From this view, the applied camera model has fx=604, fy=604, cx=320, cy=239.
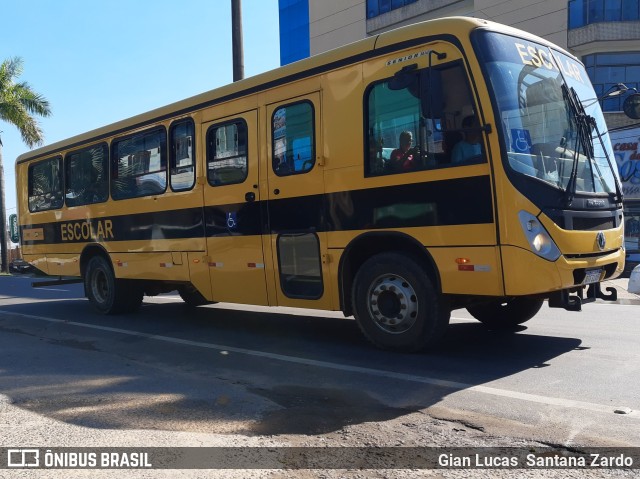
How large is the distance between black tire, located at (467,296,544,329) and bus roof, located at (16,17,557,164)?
311cm

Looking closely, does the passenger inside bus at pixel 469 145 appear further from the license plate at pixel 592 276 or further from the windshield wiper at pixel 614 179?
the windshield wiper at pixel 614 179

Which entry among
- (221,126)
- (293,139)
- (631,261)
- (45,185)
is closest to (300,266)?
(293,139)

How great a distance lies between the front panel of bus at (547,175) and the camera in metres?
5.27

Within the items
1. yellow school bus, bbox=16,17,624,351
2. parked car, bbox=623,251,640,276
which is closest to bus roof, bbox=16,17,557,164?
yellow school bus, bbox=16,17,624,351

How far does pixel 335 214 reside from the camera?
6645 millimetres

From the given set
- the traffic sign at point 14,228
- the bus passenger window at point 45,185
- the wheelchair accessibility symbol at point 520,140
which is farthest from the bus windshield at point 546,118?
the traffic sign at point 14,228

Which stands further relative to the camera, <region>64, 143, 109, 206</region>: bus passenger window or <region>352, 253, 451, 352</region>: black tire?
<region>64, 143, 109, 206</region>: bus passenger window

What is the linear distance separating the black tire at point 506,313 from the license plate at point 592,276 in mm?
1481

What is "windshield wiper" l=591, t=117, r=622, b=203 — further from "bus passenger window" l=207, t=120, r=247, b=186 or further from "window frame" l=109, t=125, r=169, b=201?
"window frame" l=109, t=125, r=169, b=201

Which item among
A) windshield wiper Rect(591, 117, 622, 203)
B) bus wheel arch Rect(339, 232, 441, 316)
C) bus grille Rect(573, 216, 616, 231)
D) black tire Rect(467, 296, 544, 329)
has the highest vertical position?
windshield wiper Rect(591, 117, 622, 203)

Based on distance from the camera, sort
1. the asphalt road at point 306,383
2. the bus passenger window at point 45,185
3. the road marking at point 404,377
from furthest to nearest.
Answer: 1. the bus passenger window at point 45,185
2. the road marking at point 404,377
3. the asphalt road at point 306,383

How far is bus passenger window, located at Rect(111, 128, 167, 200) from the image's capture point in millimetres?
9148

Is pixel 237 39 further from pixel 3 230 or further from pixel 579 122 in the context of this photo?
pixel 3 230

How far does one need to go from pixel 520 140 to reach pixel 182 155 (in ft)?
16.5
